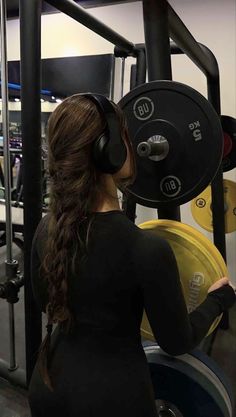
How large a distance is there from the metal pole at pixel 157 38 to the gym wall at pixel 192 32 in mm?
1574

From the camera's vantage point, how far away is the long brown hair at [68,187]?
67 centimetres

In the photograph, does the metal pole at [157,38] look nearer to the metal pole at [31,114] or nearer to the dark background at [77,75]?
the metal pole at [31,114]

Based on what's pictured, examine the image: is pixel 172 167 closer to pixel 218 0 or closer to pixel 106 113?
pixel 106 113

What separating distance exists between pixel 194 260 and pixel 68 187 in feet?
1.74

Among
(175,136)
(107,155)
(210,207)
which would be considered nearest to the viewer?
(107,155)

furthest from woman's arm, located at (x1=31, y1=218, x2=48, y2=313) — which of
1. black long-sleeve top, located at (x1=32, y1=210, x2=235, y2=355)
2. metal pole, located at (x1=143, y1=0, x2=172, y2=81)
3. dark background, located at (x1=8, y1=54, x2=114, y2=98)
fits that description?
dark background, located at (x1=8, y1=54, x2=114, y2=98)

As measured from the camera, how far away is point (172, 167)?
1.09 m

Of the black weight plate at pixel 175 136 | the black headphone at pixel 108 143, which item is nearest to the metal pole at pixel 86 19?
the black weight plate at pixel 175 136

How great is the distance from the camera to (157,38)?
1067mm

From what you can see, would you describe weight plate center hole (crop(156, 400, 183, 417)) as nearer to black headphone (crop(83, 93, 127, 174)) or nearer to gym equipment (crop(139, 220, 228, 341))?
gym equipment (crop(139, 220, 228, 341))

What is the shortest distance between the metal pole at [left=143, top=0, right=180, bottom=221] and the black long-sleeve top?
1.57ft

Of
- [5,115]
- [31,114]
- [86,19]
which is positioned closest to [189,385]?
[31,114]

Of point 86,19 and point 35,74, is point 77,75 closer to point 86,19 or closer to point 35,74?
point 86,19

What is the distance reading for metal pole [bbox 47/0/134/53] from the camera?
1.19 m
